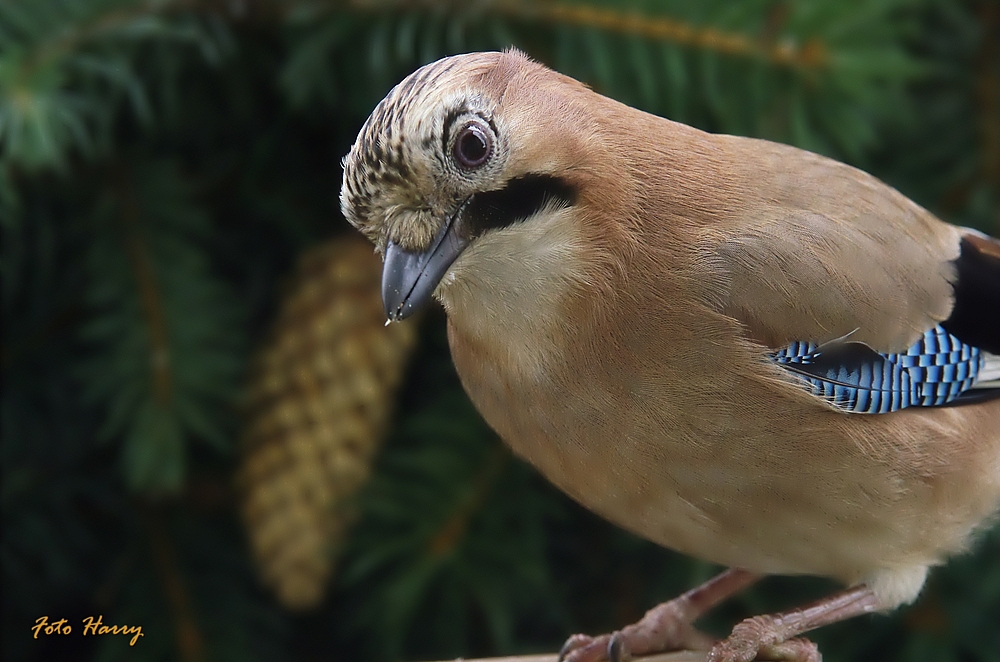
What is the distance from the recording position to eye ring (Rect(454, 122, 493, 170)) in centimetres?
118

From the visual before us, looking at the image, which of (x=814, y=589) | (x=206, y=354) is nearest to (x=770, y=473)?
(x=814, y=589)

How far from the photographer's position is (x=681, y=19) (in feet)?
5.88

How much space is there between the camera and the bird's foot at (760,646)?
1.52 metres

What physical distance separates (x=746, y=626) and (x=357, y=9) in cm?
104

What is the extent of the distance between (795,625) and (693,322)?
0.48m

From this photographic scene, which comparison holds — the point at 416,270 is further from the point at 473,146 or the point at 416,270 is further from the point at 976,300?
the point at 976,300

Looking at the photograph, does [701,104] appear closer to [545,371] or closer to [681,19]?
[681,19]

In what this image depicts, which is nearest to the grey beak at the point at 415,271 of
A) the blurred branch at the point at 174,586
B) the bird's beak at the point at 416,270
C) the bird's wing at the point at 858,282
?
the bird's beak at the point at 416,270

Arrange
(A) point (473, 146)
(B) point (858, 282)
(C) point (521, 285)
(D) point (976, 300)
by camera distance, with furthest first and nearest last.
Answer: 1. (D) point (976, 300)
2. (B) point (858, 282)
3. (C) point (521, 285)
4. (A) point (473, 146)

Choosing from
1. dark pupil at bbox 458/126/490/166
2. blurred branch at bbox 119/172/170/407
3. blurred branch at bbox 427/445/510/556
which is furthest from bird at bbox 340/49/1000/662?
blurred branch at bbox 119/172/170/407

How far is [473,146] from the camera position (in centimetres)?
119

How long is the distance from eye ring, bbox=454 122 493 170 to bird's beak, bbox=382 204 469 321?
50mm

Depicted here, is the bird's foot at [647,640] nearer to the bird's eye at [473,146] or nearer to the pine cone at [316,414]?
the pine cone at [316,414]
